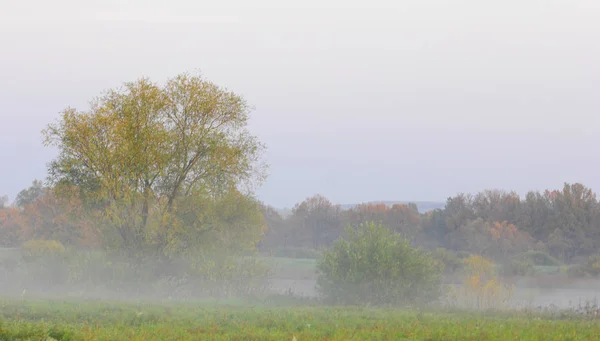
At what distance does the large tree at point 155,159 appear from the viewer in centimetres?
3394

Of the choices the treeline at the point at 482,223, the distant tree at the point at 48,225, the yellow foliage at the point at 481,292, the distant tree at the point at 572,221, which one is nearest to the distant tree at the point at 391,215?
the treeline at the point at 482,223

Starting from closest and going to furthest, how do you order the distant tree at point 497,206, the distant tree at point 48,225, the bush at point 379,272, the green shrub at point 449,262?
the bush at point 379,272
the green shrub at point 449,262
the distant tree at point 48,225
the distant tree at point 497,206

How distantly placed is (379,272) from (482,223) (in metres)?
44.0

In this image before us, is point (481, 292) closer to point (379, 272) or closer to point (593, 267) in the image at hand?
point (379, 272)

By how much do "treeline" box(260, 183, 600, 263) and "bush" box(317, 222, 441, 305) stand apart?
28.1 meters

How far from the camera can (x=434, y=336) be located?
542 inches

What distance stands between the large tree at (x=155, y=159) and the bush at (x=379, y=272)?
288 inches

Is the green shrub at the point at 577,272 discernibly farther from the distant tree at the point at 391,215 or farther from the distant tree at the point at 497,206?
the distant tree at the point at 391,215

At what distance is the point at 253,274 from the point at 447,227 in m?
46.4

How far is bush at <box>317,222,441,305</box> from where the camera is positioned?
3278 cm

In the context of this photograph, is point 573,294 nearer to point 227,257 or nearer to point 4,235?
point 227,257

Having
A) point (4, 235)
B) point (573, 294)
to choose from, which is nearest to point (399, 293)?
point (573, 294)

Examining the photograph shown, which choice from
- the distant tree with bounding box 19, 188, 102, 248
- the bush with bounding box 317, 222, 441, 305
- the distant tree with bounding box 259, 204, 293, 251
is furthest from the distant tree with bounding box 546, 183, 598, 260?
the distant tree with bounding box 19, 188, 102, 248

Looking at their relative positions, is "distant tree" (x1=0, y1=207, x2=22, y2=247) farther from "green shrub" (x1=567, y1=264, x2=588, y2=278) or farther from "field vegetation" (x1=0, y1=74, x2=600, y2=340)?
"green shrub" (x1=567, y1=264, x2=588, y2=278)
